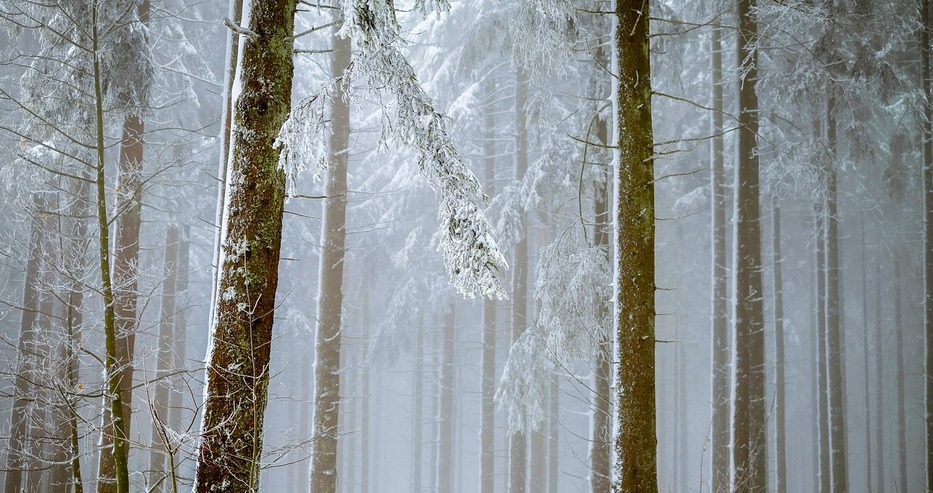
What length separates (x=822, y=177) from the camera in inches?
403

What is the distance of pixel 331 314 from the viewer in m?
8.15

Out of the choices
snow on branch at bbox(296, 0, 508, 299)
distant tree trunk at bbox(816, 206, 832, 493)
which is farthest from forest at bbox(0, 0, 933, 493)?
distant tree trunk at bbox(816, 206, 832, 493)

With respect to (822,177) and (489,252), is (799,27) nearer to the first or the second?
(822,177)

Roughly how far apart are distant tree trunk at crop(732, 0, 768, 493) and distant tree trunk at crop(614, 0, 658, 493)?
3933 mm

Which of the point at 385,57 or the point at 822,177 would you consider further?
the point at 822,177

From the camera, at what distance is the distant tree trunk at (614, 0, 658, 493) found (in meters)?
4.87

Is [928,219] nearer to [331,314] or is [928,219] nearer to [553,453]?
[331,314]

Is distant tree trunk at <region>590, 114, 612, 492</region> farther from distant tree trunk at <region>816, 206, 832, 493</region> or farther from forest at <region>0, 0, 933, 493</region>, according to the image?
distant tree trunk at <region>816, 206, 832, 493</region>

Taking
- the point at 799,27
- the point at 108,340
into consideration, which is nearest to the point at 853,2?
the point at 799,27

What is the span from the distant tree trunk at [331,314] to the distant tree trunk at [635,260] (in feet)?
12.4

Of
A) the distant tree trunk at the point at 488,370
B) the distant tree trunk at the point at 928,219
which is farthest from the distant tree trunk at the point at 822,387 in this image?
the distant tree trunk at the point at 488,370

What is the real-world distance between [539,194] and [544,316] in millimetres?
2742

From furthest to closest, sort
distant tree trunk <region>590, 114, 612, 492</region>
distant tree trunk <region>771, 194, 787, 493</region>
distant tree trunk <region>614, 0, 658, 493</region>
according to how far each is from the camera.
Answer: distant tree trunk <region>771, 194, 787, 493</region> < distant tree trunk <region>590, 114, 612, 492</region> < distant tree trunk <region>614, 0, 658, 493</region>

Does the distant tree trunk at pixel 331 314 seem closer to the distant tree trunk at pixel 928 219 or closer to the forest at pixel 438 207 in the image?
the forest at pixel 438 207
